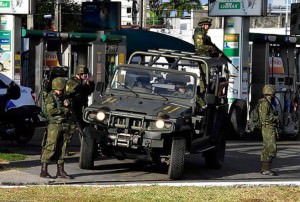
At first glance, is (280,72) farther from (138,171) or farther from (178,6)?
(178,6)

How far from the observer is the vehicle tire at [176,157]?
12.3m

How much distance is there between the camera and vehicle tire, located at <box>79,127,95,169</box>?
42.2 ft

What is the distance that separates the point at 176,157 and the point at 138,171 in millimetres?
1551

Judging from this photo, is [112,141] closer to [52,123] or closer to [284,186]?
[52,123]

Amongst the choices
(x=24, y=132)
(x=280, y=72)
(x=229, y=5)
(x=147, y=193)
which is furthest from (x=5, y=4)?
(x=147, y=193)

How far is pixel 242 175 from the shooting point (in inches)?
547

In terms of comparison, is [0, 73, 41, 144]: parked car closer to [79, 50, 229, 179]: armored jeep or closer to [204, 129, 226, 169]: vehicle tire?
[79, 50, 229, 179]: armored jeep

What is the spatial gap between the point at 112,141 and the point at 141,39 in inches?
549

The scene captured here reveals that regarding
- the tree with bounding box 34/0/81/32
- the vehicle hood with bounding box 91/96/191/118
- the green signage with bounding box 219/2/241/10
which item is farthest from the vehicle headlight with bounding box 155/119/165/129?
the tree with bounding box 34/0/81/32

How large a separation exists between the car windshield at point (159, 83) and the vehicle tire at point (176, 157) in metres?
1.32

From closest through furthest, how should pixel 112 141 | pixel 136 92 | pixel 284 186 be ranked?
pixel 284 186
pixel 112 141
pixel 136 92

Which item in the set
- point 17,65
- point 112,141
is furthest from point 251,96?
point 112,141

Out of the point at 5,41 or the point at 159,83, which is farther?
the point at 5,41

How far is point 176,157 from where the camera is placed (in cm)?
1239
